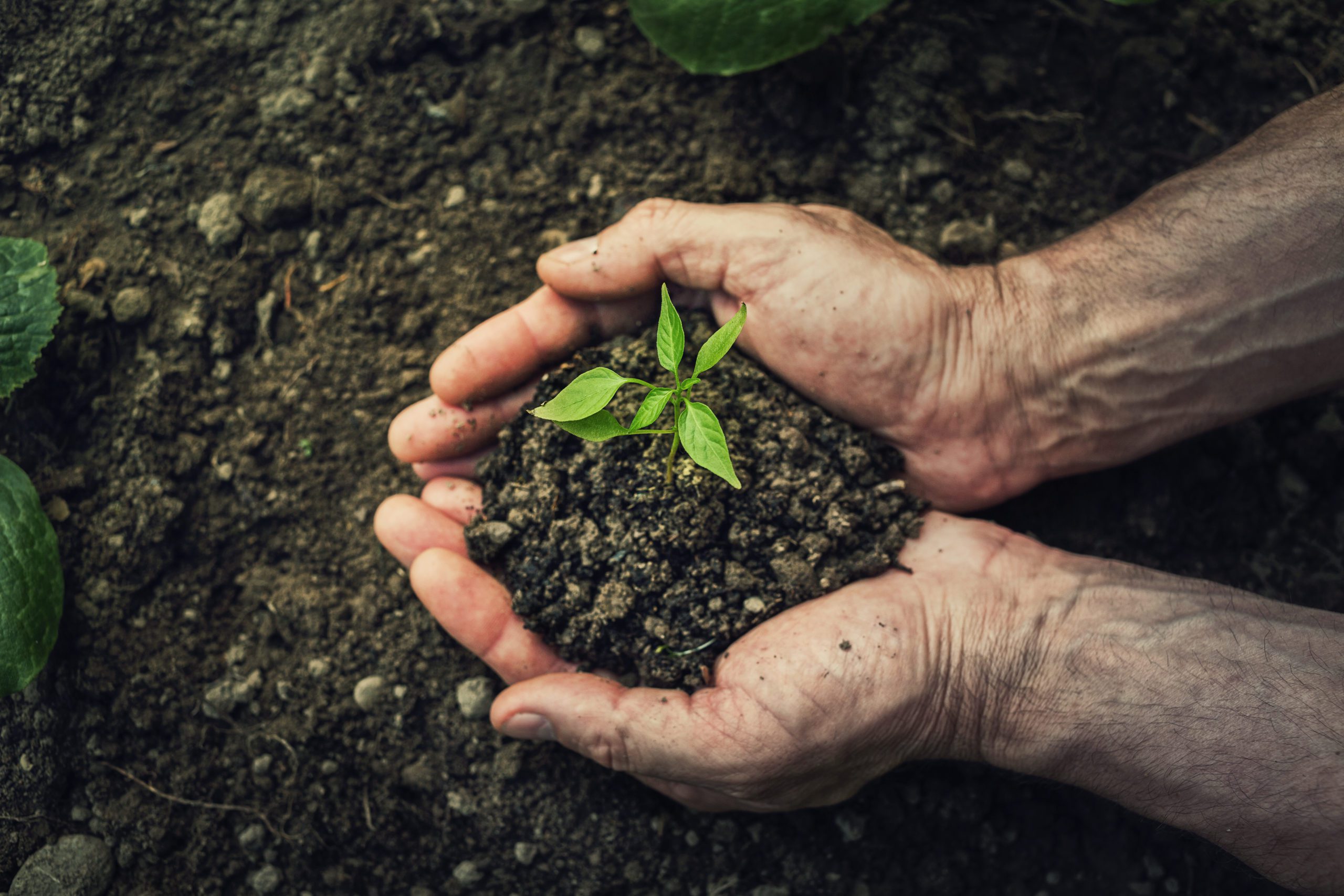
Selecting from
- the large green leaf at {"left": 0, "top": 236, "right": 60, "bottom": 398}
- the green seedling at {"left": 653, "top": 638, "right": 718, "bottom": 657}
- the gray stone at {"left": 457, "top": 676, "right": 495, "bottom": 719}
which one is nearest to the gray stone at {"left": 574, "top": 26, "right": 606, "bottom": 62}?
the large green leaf at {"left": 0, "top": 236, "right": 60, "bottom": 398}

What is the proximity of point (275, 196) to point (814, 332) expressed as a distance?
1.81 meters

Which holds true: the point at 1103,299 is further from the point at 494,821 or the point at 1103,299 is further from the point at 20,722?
the point at 20,722

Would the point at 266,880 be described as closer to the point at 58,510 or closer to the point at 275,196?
the point at 58,510

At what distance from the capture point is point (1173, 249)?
233 centimetres

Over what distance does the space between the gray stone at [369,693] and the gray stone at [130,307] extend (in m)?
1.34

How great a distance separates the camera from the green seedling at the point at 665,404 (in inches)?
70.2

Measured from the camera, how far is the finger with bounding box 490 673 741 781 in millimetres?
2023

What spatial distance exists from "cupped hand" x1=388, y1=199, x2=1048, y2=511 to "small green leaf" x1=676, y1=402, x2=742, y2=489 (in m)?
0.61

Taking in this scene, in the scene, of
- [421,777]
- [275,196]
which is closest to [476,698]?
[421,777]

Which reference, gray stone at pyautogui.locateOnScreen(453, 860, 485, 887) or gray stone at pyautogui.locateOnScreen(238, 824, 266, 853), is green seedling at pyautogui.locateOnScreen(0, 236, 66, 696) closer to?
gray stone at pyautogui.locateOnScreen(238, 824, 266, 853)

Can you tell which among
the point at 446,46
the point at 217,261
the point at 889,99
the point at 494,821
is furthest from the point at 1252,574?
the point at 217,261

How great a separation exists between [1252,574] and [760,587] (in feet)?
5.29

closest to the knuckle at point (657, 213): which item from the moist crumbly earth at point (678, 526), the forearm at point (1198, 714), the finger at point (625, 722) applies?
the moist crumbly earth at point (678, 526)

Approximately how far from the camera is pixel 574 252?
2.35 meters
